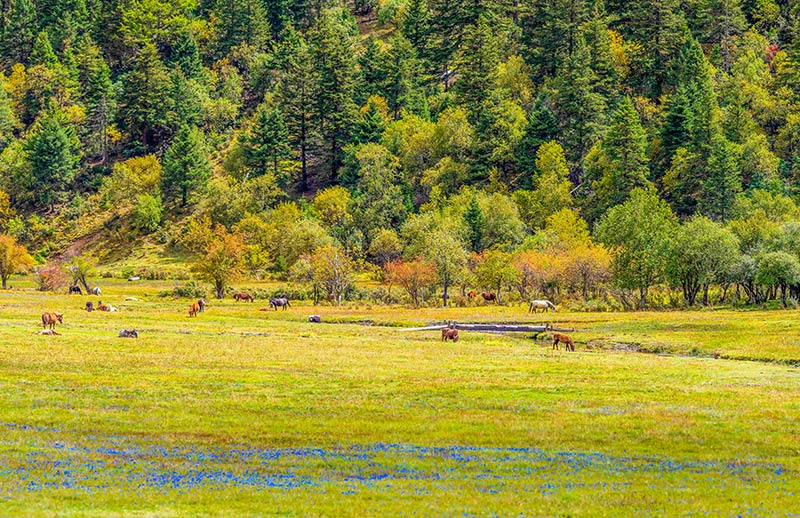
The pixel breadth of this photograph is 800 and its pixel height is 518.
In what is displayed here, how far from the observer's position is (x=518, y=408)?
4291cm

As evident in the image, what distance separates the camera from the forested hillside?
11856 cm

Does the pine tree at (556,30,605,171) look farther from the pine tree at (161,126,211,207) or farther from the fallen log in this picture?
the fallen log

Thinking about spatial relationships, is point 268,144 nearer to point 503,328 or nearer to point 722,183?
point 722,183

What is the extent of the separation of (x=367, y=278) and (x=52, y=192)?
83557 mm

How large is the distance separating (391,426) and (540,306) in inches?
2702

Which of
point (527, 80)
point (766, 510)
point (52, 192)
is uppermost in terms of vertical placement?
point (527, 80)

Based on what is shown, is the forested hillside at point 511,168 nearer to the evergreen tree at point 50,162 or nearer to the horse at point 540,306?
the evergreen tree at point 50,162

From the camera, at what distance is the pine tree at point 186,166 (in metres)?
180

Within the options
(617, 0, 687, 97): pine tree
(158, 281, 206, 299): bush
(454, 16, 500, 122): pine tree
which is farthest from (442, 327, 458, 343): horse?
(617, 0, 687, 97): pine tree

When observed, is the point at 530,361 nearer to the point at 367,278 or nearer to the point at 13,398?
the point at 13,398

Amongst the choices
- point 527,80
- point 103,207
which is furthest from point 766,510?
point 103,207

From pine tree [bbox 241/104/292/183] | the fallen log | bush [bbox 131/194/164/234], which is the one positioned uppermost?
pine tree [bbox 241/104/292/183]

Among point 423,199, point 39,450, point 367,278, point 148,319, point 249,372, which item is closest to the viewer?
point 39,450

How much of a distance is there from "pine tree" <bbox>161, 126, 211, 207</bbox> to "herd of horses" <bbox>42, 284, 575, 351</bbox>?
181ft
